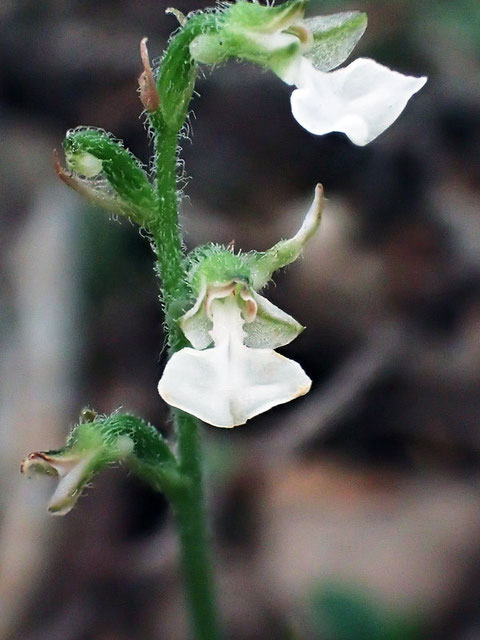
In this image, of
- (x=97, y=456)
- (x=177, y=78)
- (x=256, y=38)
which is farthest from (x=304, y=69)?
(x=97, y=456)

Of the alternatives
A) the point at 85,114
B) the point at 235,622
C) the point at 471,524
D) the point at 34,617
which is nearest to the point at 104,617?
the point at 34,617

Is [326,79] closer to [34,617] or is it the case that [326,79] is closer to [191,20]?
[191,20]

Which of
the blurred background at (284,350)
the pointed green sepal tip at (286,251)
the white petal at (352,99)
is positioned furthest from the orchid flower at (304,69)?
the blurred background at (284,350)

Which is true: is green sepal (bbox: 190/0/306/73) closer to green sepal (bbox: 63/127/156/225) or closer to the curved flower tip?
green sepal (bbox: 63/127/156/225)

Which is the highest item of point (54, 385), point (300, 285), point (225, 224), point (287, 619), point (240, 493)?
point (225, 224)

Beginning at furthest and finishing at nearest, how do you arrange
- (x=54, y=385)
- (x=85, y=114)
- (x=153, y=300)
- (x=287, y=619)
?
(x=85, y=114), (x=153, y=300), (x=54, y=385), (x=287, y=619)

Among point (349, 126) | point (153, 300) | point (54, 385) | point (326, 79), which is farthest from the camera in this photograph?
point (153, 300)
